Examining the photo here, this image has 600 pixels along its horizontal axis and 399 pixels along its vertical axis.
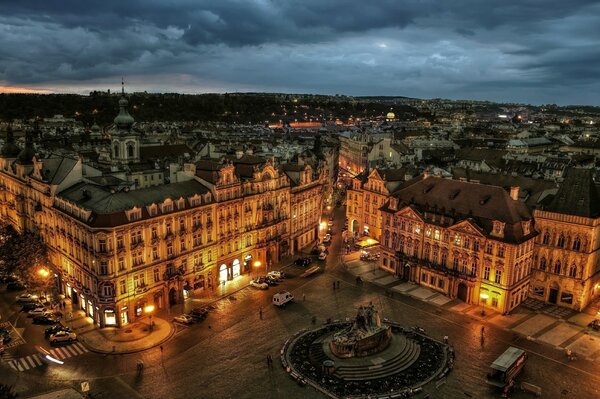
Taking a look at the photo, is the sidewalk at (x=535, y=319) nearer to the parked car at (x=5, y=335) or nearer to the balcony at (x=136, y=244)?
the balcony at (x=136, y=244)

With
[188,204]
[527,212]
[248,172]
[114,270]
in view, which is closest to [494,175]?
[527,212]

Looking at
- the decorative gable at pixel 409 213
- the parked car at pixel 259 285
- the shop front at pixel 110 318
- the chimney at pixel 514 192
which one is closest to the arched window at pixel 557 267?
the chimney at pixel 514 192

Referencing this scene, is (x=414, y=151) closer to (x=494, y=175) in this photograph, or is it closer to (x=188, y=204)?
(x=494, y=175)

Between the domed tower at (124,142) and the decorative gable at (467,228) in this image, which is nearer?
the decorative gable at (467,228)

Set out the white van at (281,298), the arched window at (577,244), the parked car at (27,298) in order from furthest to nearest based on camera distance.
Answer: the parked car at (27,298), the white van at (281,298), the arched window at (577,244)

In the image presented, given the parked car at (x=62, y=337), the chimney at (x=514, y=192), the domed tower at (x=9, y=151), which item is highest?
the domed tower at (x=9, y=151)

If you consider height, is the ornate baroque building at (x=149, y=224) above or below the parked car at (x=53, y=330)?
Answer: above
